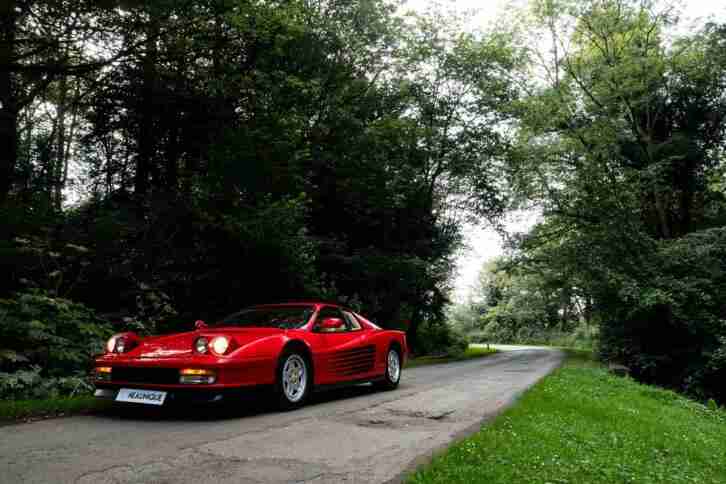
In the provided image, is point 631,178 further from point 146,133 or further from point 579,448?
point 579,448

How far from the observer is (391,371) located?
Answer: 9719mm

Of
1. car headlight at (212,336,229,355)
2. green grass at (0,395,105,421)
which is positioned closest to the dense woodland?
green grass at (0,395,105,421)

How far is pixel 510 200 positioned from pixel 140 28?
19332 mm

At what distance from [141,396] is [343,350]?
2.89 metres

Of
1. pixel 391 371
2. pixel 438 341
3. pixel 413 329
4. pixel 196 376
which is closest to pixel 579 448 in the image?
pixel 196 376

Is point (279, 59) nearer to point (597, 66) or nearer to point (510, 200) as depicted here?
point (510, 200)

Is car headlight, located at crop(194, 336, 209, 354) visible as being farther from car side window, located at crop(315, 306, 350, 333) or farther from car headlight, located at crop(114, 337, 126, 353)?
car side window, located at crop(315, 306, 350, 333)

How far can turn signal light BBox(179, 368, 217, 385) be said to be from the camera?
19.8ft

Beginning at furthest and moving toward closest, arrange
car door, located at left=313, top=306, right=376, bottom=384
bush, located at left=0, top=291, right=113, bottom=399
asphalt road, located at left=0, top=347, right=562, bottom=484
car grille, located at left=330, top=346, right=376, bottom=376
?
car grille, located at left=330, top=346, right=376, bottom=376 → car door, located at left=313, top=306, right=376, bottom=384 → bush, located at left=0, top=291, right=113, bottom=399 → asphalt road, located at left=0, top=347, right=562, bottom=484

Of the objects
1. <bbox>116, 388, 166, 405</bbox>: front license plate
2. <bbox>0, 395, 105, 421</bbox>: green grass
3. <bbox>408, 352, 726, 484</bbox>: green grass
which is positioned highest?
<bbox>116, 388, 166, 405</bbox>: front license plate

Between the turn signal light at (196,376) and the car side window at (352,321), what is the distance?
10.3ft

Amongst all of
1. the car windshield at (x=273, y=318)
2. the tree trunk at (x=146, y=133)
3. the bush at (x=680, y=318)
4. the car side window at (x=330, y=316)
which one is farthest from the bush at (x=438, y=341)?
the car windshield at (x=273, y=318)

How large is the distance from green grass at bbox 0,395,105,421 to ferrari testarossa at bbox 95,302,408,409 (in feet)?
1.07

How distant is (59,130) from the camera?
64.8 ft
